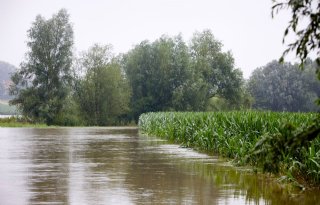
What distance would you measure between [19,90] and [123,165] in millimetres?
68348

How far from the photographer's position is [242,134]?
1764 cm

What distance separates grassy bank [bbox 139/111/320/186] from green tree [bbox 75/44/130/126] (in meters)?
49.3

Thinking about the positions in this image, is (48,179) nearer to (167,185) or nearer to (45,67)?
(167,185)

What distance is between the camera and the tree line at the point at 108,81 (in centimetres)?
7894

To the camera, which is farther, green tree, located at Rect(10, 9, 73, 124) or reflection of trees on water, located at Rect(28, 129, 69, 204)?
green tree, located at Rect(10, 9, 73, 124)

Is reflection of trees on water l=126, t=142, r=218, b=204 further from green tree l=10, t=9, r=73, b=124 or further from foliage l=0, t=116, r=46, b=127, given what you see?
green tree l=10, t=9, r=73, b=124

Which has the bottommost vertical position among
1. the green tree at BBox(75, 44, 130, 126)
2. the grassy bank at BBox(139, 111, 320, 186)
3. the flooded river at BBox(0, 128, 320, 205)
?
the flooded river at BBox(0, 128, 320, 205)

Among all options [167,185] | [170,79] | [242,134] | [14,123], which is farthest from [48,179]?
[170,79]

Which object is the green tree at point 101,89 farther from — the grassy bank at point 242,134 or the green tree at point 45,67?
the grassy bank at point 242,134

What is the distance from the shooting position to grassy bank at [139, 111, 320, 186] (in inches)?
439

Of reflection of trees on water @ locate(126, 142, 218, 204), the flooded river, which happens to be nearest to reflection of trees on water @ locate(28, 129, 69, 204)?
the flooded river

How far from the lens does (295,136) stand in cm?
487

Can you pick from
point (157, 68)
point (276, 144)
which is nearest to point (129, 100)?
point (157, 68)

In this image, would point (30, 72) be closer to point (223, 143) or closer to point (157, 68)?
point (157, 68)
